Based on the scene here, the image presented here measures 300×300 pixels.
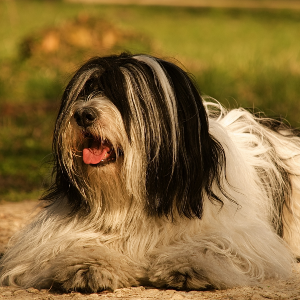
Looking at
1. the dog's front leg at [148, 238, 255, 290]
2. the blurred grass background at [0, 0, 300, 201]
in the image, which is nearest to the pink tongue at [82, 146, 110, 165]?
the dog's front leg at [148, 238, 255, 290]

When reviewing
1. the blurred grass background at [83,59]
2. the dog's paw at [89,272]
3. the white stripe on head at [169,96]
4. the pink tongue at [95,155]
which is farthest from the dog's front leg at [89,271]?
the blurred grass background at [83,59]

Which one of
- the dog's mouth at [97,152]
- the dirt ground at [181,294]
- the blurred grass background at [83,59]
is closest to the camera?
the dirt ground at [181,294]

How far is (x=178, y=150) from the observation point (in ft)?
12.1

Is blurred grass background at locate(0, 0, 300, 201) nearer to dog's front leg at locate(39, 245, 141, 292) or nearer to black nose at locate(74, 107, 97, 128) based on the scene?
dog's front leg at locate(39, 245, 141, 292)

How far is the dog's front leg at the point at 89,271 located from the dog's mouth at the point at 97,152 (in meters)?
0.52

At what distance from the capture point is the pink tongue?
3.64 m

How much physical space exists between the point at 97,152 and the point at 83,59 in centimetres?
697

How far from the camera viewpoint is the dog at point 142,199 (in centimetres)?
358

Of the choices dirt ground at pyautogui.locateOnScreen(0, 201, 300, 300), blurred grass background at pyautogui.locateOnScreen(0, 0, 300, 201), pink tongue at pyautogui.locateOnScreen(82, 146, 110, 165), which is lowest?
blurred grass background at pyautogui.locateOnScreen(0, 0, 300, 201)

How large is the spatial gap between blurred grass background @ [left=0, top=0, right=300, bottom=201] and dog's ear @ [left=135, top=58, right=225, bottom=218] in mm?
2722

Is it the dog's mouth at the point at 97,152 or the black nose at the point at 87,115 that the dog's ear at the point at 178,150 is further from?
the black nose at the point at 87,115

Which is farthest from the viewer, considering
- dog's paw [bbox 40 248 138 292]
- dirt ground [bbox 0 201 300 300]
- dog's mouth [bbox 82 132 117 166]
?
dog's mouth [bbox 82 132 117 166]

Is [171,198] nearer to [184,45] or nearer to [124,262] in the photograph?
[124,262]

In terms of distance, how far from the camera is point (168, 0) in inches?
1547
